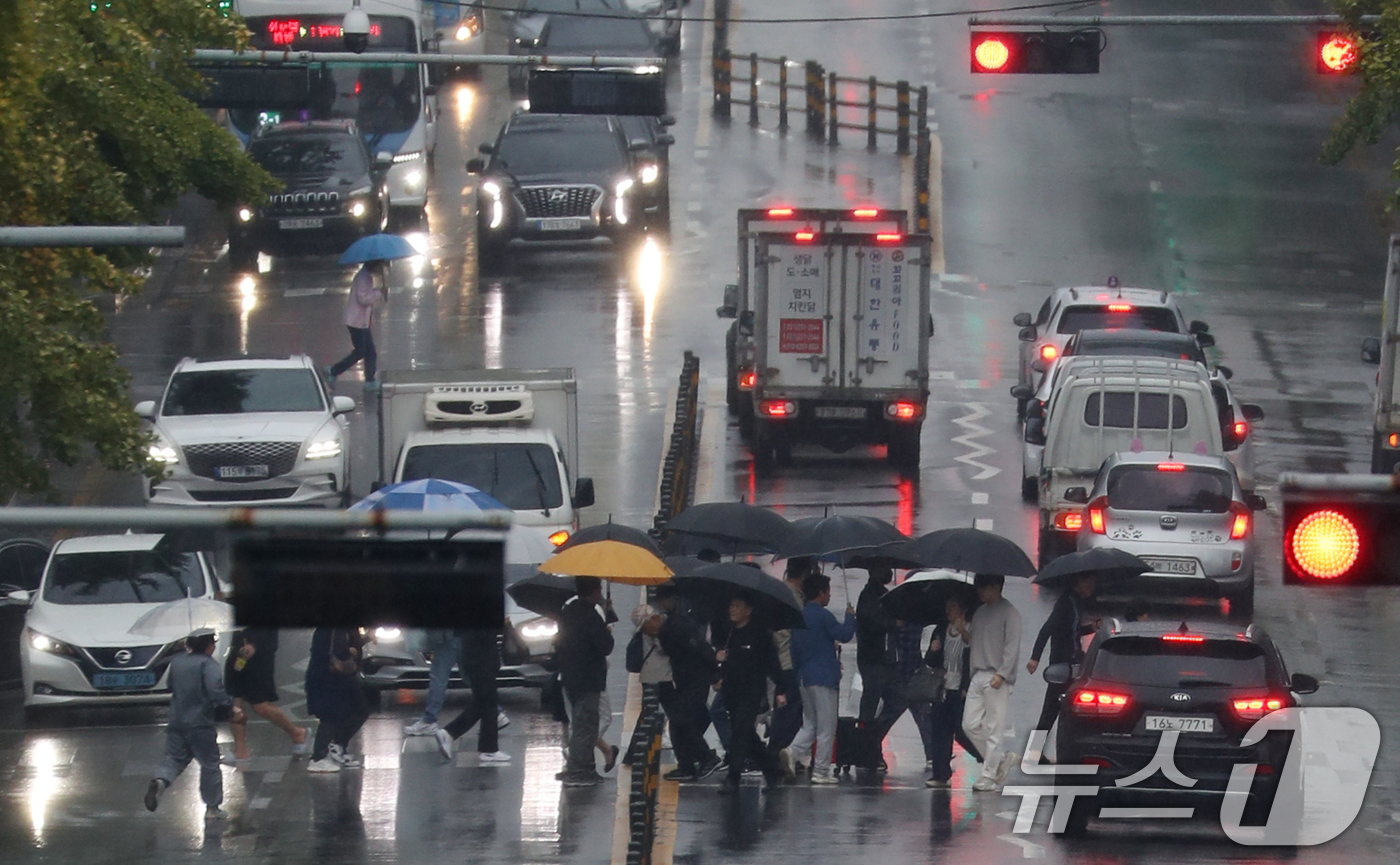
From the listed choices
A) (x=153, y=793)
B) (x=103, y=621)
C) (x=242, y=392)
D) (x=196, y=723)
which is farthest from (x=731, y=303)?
(x=153, y=793)

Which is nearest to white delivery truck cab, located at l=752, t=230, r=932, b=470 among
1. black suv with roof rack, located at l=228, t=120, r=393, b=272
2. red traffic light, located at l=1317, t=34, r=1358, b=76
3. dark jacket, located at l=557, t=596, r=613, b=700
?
red traffic light, located at l=1317, t=34, r=1358, b=76

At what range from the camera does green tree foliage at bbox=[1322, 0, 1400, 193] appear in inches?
972

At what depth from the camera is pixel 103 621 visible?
21281 mm

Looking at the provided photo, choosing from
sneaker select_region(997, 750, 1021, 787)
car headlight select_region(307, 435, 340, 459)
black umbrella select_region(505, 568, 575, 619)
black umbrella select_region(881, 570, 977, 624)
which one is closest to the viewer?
sneaker select_region(997, 750, 1021, 787)

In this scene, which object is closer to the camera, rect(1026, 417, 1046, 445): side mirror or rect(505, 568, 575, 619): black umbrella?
rect(505, 568, 575, 619): black umbrella

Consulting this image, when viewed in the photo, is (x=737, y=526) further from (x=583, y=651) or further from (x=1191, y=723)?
(x=1191, y=723)

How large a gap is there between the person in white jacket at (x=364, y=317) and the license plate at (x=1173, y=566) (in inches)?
448

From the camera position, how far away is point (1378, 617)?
2342cm

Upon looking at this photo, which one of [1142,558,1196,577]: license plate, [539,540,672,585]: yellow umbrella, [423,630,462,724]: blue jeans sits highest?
[539,540,672,585]: yellow umbrella

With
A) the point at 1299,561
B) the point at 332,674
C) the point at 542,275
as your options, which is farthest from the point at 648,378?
the point at 1299,561

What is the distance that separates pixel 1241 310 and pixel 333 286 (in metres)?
13.0

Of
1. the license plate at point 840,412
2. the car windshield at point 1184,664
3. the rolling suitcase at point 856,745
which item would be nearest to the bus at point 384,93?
the license plate at point 840,412

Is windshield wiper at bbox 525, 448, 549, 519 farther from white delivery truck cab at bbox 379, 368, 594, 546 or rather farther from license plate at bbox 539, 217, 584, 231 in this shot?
license plate at bbox 539, 217, 584, 231

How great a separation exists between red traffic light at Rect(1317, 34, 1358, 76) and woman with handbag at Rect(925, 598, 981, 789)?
29.9ft
